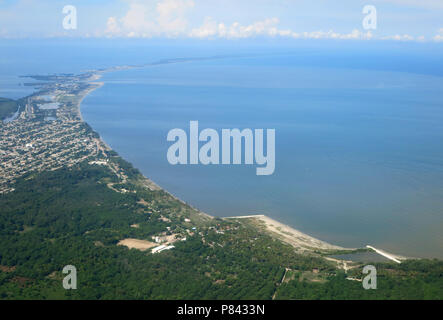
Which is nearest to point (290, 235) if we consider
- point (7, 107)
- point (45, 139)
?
point (45, 139)

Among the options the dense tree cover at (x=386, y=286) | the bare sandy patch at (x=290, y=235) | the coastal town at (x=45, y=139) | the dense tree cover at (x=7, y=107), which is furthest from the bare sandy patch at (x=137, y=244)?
the dense tree cover at (x=7, y=107)

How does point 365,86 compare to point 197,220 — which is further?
point 365,86

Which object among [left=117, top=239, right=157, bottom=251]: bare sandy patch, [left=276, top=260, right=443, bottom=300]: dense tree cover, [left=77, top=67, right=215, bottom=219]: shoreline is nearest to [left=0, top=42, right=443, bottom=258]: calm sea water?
[left=77, top=67, right=215, bottom=219]: shoreline

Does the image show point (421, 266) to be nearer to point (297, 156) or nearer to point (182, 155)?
point (297, 156)

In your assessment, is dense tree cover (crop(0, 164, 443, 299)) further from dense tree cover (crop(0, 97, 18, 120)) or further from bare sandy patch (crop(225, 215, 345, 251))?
dense tree cover (crop(0, 97, 18, 120))

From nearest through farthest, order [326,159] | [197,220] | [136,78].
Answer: [197,220] → [326,159] → [136,78]

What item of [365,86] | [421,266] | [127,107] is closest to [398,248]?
[421,266]
